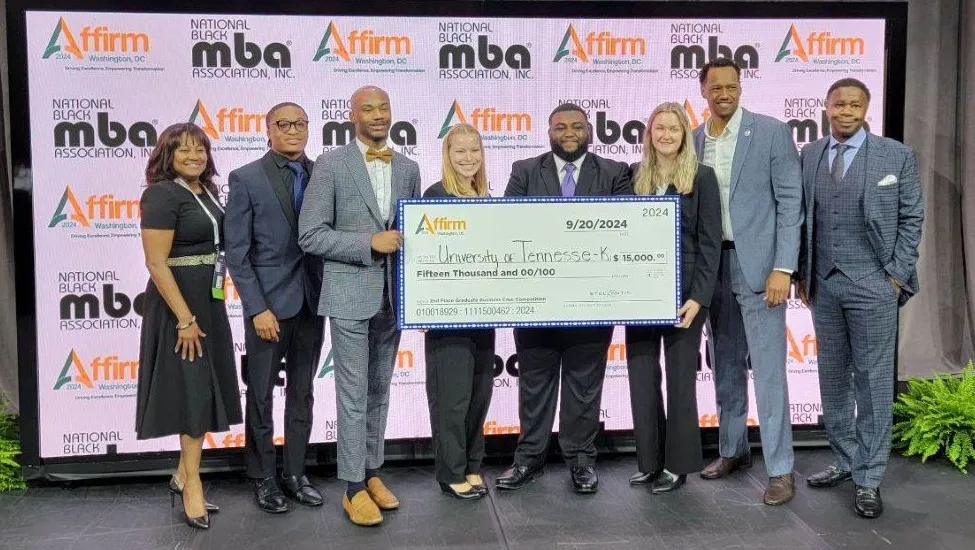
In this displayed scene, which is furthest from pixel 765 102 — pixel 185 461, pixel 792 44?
pixel 185 461

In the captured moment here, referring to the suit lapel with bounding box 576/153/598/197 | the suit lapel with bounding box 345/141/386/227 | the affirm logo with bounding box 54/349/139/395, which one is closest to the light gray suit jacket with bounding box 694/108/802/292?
the suit lapel with bounding box 576/153/598/197

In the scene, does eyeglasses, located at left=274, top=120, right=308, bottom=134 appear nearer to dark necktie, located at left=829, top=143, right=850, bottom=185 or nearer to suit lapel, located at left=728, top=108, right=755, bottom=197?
suit lapel, located at left=728, top=108, right=755, bottom=197

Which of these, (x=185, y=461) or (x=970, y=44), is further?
(x=970, y=44)

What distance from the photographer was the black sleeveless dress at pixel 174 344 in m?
3.67

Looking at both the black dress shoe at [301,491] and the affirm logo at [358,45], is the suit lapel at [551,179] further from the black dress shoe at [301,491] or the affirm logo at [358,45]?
the black dress shoe at [301,491]

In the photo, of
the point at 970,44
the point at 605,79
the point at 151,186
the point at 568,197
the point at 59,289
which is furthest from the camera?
the point at 970,44

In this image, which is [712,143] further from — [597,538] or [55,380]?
[55,380]

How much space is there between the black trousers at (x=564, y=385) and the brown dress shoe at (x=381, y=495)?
0.63 m

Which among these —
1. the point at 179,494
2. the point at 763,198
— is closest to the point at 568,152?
the point at 763,198

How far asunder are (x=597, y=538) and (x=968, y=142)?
12.9ft

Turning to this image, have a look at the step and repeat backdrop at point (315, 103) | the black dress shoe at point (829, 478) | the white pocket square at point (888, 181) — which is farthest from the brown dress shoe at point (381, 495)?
the white pocket square at point (888, 181)

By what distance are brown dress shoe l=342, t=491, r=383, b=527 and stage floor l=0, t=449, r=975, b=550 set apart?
0.11 ft

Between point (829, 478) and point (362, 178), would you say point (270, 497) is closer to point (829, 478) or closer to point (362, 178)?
point (362, 178)

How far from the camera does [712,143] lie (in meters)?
4.17
